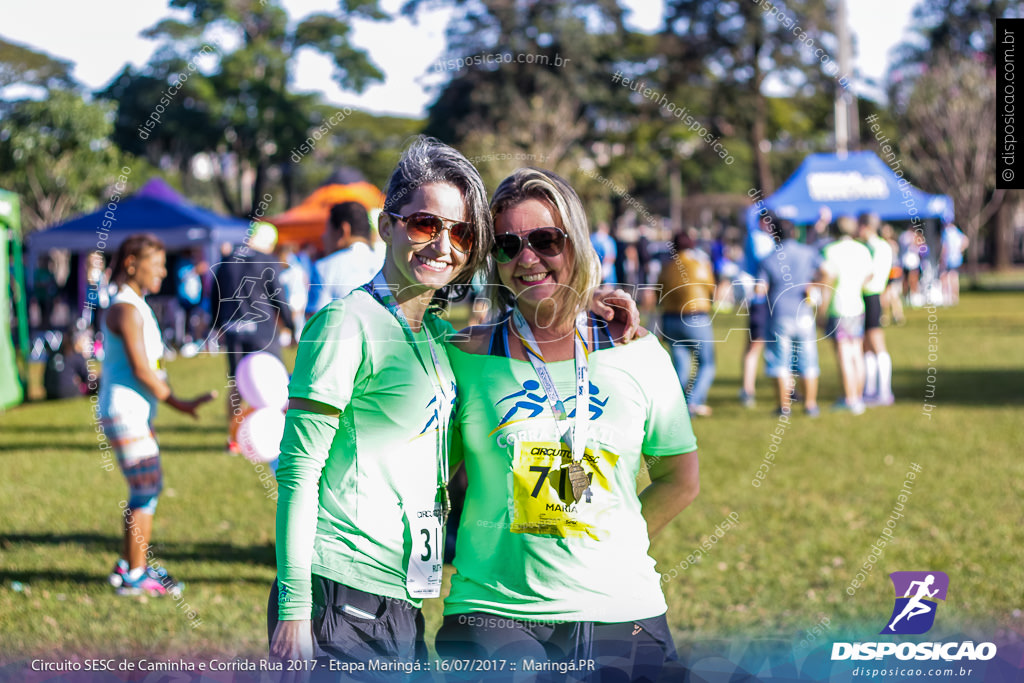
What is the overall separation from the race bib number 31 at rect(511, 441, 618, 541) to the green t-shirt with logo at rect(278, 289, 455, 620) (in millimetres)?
199

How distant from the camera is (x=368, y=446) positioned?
193cm

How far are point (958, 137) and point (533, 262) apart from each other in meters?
31.6

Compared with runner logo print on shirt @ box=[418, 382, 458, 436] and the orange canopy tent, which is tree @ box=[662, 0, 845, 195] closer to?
the orange canopy tent

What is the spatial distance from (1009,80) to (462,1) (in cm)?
243

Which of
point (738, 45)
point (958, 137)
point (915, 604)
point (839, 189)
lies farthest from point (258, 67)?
point (958, 137)

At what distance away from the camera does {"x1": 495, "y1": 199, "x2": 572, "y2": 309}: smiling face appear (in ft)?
6.62

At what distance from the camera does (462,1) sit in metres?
4.46

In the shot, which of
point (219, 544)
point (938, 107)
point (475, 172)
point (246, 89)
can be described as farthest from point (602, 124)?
point (938, 107)

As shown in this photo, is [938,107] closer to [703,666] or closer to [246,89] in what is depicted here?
[246,89]

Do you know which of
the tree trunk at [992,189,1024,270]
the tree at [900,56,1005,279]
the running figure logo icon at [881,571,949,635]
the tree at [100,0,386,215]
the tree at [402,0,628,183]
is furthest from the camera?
the tree trunk at [992,189,1024,270]

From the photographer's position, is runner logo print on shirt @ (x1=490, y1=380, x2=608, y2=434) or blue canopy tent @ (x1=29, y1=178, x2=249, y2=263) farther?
blue canopy tent @ (x1=29, y1=178, x2=249, y2=263)

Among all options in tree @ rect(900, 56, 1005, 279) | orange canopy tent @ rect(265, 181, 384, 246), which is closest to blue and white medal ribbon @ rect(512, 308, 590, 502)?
orange canopy tent @ rect(265, 181, 384, 246)

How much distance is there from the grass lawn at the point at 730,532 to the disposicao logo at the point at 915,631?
29 cm

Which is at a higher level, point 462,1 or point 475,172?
point 462,1
